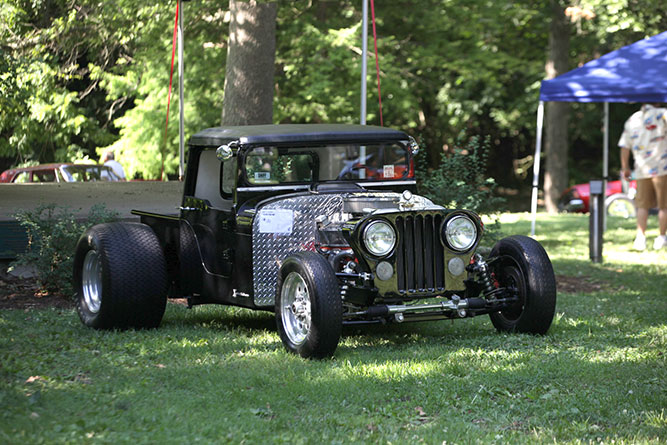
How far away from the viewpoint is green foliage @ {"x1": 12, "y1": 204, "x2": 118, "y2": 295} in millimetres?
9438

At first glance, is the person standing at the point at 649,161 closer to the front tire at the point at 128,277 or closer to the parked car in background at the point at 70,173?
the front tire at the point at 128,277

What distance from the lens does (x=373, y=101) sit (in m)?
22.9

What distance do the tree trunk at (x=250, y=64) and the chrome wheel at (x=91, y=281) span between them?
4.78 meters

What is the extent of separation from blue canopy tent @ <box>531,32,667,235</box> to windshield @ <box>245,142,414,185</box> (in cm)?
512

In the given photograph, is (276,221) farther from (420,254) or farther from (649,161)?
(649,161)

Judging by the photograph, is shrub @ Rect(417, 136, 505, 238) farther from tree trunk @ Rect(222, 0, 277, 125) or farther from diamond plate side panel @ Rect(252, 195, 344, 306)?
diamond plate side panel @ Rect(252, 195, 344, 306)

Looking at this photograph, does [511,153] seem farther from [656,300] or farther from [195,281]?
[195,281]

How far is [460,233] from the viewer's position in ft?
22.5

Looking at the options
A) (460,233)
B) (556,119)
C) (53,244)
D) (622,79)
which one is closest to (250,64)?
(53,244)

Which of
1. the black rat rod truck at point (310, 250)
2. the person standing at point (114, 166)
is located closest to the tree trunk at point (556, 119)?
the person standing at point (114, 166)

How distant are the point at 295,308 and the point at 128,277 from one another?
4.99ft

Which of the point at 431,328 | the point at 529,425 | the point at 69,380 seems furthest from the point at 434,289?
the point at 69,380

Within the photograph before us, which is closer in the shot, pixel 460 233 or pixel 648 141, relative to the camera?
pixel 460 233

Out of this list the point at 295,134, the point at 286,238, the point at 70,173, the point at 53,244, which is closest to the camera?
the point at 286,238
